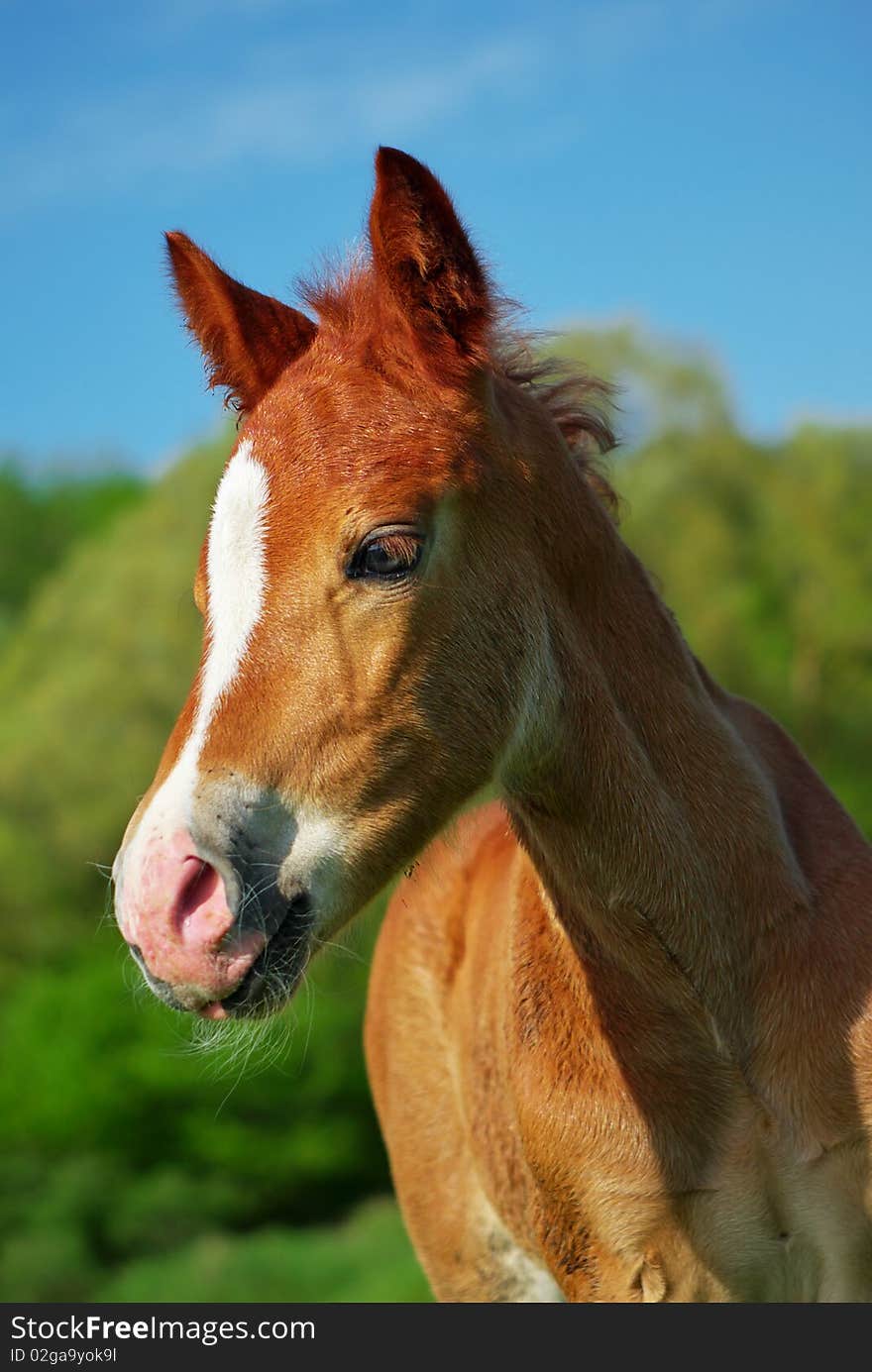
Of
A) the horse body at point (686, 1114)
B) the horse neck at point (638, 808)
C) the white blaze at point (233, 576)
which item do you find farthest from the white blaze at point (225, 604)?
the horse body at point (686, 1114)

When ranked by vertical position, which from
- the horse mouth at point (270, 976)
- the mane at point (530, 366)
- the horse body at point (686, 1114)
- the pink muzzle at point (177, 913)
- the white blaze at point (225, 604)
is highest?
the mane at point (530, 366)

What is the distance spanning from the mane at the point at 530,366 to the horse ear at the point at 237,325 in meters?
0.10

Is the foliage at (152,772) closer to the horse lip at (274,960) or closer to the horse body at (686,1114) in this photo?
the horse body at (686,1114)

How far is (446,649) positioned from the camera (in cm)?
309

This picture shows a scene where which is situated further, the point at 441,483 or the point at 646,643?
the point at 646,643

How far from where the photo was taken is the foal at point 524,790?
2.88 meters

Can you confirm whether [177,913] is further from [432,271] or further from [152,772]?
[152,772]

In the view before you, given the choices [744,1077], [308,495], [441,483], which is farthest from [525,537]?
[744,1077]

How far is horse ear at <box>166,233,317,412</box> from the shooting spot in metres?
3.60

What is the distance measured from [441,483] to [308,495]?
31cm

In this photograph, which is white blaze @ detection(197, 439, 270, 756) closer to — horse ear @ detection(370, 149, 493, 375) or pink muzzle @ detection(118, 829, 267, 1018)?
pink muzzle @ detection(118, 829, 267, 1018)

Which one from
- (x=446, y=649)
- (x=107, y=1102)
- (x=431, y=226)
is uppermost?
(x=431, y=226)

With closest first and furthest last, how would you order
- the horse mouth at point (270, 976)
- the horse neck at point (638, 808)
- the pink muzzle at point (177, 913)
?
1. the pink muzzle at point (177, 913)
2. the horse mouth at point (270, 976)
3. the horse neck at point (638, 808)
